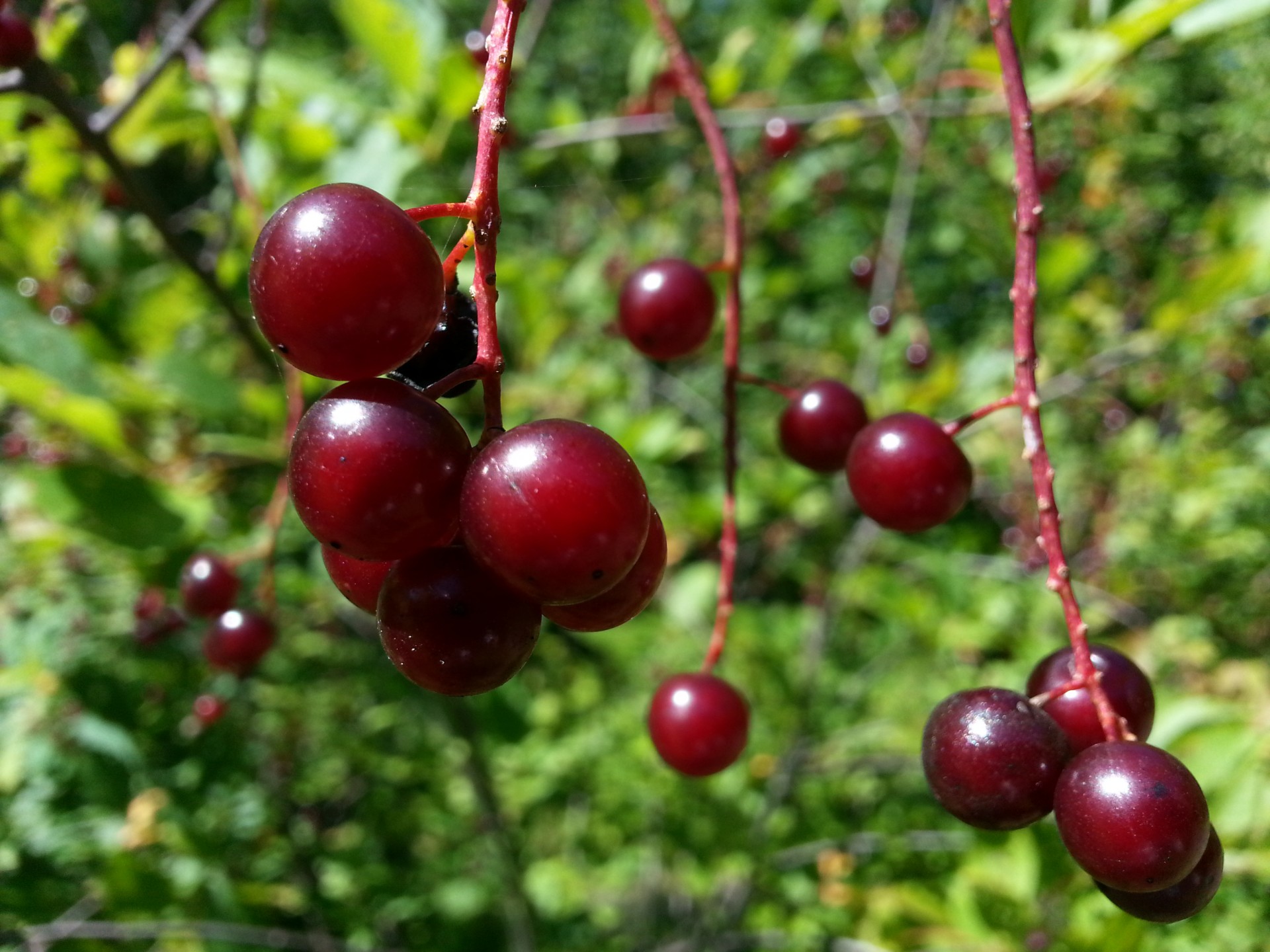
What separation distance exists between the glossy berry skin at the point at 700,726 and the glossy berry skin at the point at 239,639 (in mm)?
734

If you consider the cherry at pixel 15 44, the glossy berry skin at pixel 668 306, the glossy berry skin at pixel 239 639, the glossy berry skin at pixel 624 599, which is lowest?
the glossy berry skin at pixel 624 599

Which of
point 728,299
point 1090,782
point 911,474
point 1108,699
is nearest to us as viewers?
point 1090,782

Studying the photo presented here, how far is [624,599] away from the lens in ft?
2.28

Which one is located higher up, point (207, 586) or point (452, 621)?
point (207, 586)

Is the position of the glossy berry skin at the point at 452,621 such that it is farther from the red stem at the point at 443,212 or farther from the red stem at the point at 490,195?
the red stem at the point at 443,212

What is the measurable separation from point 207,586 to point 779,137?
1749 millimetres

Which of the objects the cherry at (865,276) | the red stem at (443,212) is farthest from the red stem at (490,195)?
the cherry at (865,276)

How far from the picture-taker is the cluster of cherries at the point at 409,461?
0.56 m

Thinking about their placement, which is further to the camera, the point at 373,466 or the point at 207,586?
the point at 207,586

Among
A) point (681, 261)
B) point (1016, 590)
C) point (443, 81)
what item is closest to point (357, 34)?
point (443, 81)

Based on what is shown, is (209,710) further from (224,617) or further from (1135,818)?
(1135,818)

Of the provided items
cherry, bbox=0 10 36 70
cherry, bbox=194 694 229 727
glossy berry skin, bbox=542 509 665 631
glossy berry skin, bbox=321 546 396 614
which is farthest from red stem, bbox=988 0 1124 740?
→ cherry, bbox=194 694 229 727

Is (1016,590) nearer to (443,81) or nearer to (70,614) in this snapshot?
(443,81)

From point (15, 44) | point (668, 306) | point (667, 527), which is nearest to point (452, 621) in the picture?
point (668, 306)
